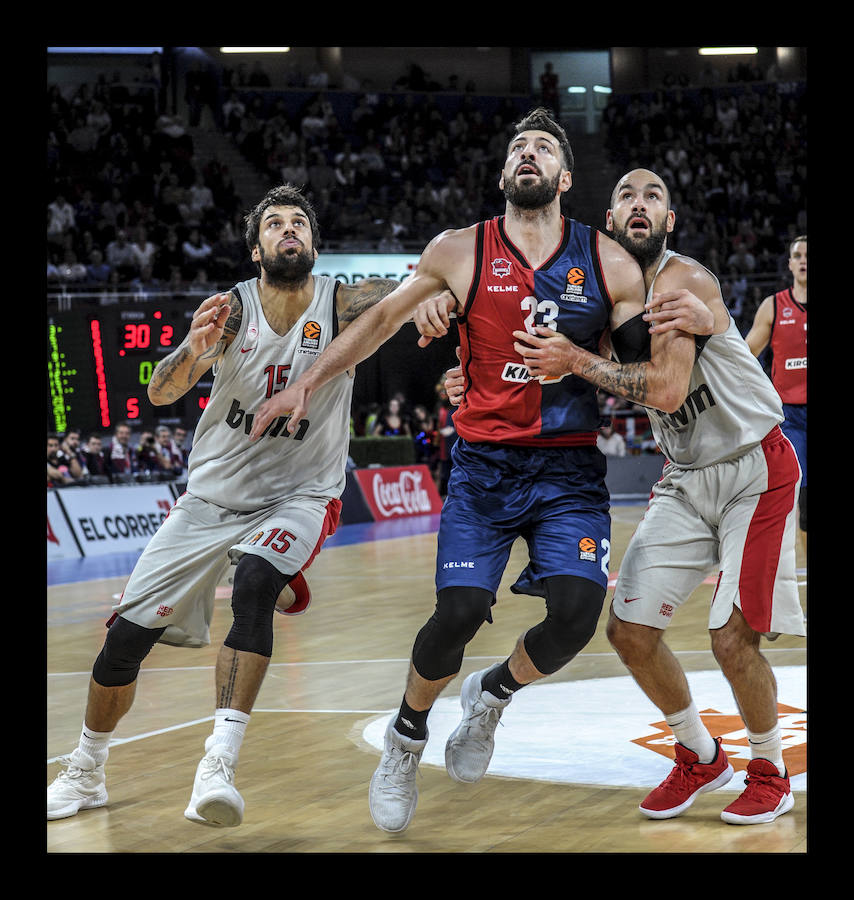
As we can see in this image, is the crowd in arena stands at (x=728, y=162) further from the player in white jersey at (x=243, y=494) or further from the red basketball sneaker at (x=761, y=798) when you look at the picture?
the red basketball sneaker at (x=761, y=798)

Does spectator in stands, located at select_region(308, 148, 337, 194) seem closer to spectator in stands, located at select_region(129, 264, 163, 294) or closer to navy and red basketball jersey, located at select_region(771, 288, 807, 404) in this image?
spectator in stands, located at select_region(129, 264, 163, 294)

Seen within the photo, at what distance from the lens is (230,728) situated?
4.26m

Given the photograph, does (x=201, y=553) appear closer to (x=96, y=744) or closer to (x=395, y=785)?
(x=96, y=744)

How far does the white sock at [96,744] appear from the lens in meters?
4.64

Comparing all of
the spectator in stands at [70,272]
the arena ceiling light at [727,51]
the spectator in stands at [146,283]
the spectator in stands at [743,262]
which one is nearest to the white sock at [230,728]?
the spectator in stands at [146,283]

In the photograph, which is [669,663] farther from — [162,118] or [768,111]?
[768,111]

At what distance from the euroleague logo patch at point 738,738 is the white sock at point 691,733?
52 centimetres

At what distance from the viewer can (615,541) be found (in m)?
14.3

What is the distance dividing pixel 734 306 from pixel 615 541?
10300mm

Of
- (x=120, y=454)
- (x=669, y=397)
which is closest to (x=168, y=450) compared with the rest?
(x=120, y=454)

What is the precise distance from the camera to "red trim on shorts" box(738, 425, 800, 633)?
4367 mm

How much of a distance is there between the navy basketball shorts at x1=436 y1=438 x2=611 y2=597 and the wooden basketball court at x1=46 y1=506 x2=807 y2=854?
85cm

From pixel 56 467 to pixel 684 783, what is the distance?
1155cm
